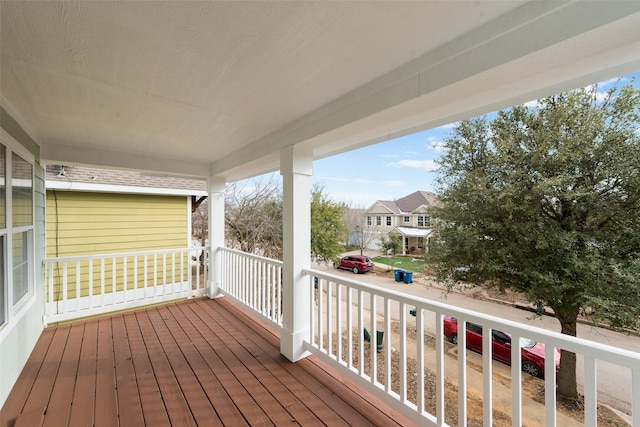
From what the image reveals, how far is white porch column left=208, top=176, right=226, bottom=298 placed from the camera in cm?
478

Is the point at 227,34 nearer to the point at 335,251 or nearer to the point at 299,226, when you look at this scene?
the point at 299,226

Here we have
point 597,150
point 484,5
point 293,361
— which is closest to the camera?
point 484,5

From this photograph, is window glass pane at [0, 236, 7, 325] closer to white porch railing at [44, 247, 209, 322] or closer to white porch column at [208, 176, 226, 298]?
white porch railing at [44, 247, 209, 322]

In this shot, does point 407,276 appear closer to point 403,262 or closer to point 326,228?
Result: point 403,262

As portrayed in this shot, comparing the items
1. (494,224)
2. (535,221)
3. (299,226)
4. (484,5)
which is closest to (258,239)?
(299,226)

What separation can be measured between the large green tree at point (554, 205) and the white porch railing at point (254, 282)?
117 inches

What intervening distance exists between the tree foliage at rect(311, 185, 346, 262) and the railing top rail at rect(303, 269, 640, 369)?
6.26 m

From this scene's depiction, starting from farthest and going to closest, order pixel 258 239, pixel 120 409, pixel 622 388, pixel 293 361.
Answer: pixel 258 239, pixel 293 361, pixel 622 388, pixel 120 409

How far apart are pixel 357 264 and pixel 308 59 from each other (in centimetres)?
464

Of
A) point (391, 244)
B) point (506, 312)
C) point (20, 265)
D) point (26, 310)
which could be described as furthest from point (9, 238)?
point (506, 312)

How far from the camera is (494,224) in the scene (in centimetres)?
433

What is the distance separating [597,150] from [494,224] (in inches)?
Answer: 66.4

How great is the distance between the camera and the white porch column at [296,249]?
9.15 feet

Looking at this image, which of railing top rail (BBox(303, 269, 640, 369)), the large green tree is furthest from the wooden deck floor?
the large green tree
